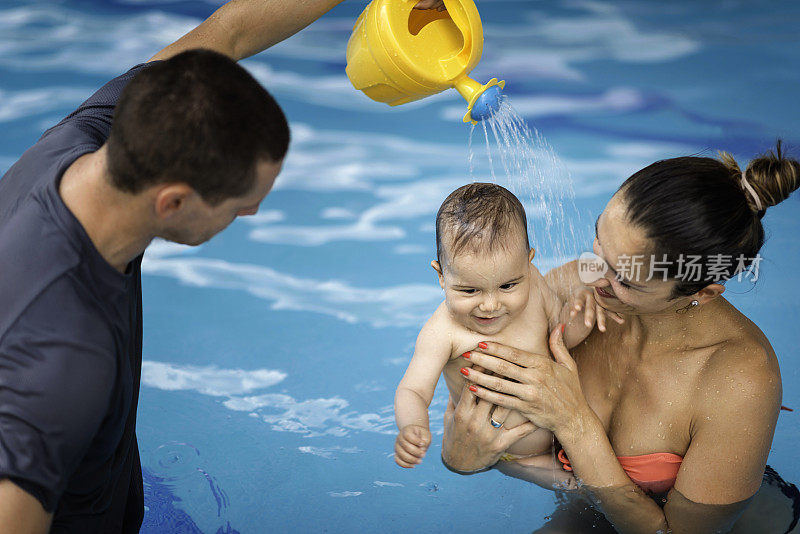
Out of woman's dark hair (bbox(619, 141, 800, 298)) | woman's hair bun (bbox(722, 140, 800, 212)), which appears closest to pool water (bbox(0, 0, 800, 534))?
woman's dark hair (bbox(619, 141, 800, 298))

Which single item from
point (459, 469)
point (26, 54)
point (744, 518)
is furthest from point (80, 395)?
point (26, 54)

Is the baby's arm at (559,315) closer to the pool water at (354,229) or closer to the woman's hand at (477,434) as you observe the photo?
the woman's hand at (477,434)

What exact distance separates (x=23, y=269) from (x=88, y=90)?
4.36m

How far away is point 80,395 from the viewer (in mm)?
1546

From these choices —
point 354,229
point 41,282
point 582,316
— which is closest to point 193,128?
point 41,282

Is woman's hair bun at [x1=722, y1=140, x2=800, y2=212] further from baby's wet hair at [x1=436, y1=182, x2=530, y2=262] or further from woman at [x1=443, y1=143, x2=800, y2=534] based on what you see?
baby's wet hair at [x1=436, y1=182, x2=530, y2=262]

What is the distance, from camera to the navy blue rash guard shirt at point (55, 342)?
152 cm

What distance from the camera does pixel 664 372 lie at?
2396mm

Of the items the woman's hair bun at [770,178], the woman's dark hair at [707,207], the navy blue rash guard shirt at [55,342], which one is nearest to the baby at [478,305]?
the woman's dark hair at [707,207]

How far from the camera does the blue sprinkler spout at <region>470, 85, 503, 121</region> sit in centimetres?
224

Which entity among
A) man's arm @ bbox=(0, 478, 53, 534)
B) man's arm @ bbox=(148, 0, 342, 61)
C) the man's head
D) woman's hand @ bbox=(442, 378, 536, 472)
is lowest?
woman's hand @ bbox=(442, 378, 536, 472)

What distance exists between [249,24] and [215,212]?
3.77 ft

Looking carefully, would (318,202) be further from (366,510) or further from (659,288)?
(659,288)

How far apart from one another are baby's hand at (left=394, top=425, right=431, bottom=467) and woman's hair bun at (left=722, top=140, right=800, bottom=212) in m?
1.03
